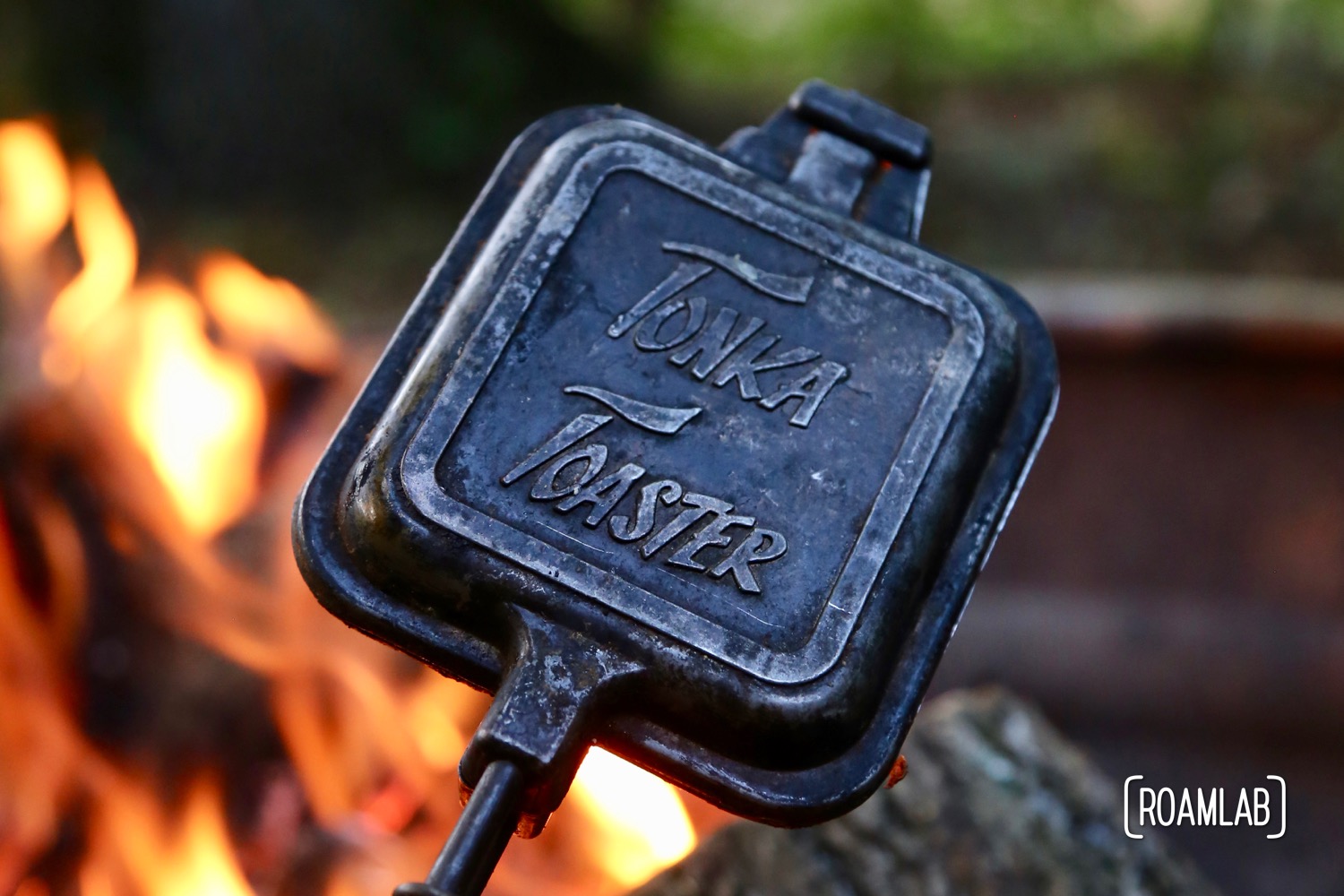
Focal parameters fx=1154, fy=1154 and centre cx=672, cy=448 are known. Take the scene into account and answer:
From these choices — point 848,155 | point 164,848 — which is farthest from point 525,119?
point 164,848

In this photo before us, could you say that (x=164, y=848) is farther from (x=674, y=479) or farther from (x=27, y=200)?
(x=27, y=200)

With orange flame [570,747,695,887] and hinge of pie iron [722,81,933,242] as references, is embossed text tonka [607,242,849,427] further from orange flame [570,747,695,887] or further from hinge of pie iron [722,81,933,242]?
orange flame [570,747,695,887]

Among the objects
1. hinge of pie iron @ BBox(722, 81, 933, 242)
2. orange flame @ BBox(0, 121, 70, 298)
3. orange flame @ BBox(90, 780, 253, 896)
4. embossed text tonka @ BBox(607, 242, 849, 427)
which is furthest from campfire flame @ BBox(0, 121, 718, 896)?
hinge of pie iron @ BBox(722, 81, 933, 242)

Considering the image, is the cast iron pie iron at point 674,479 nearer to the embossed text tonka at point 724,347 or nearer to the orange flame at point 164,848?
the embossed text tonka at point 724,347

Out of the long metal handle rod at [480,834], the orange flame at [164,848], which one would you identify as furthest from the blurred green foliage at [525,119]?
the long metal handle rod at [480,834]

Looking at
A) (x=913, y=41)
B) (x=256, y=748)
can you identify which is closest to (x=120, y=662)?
(x=256, y=748)
